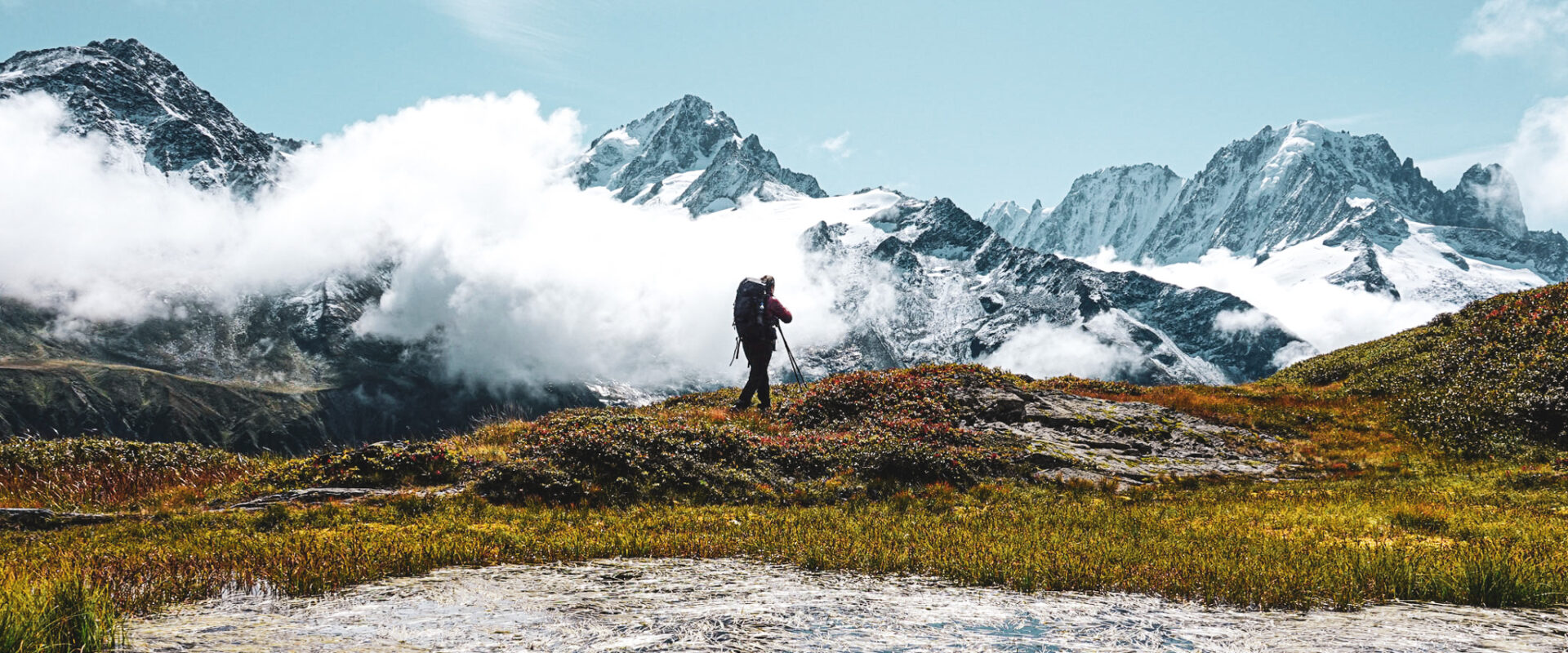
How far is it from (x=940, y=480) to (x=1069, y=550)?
315 inches

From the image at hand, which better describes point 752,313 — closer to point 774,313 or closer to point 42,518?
point 774,313

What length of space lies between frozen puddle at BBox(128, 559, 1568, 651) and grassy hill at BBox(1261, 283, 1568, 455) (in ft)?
57.8

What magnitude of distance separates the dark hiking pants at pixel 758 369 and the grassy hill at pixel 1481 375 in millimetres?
18692

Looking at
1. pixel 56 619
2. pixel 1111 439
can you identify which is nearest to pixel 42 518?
pixel 56 619

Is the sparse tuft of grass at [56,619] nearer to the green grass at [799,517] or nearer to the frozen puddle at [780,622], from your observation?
the green grass at [799,517]

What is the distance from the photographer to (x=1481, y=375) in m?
23.7

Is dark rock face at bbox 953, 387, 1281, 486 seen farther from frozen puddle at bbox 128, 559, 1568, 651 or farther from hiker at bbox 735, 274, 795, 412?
frozen puddle at bbox 128, 559, 1568, 651

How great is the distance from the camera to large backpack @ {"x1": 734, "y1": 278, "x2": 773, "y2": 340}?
2694cm

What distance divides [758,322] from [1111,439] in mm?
11294

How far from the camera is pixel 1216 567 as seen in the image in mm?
8523

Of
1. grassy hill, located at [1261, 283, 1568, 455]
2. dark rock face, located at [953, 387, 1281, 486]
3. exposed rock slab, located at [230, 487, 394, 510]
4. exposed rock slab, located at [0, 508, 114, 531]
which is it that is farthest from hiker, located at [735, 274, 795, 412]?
grassy hill, located at [1261, 283, 1568, 455]

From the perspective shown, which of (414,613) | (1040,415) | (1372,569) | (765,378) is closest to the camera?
(414,613)

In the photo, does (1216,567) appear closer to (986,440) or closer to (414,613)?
(414,613)

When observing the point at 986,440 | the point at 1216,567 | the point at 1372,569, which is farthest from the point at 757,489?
the point at 1372,569
